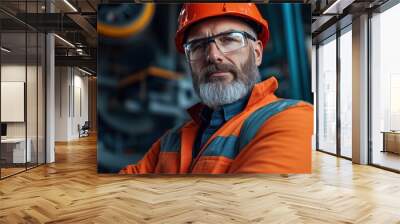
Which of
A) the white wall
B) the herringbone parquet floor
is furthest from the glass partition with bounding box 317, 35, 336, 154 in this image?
the white wall

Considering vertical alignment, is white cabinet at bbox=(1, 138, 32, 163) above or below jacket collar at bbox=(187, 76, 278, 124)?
below

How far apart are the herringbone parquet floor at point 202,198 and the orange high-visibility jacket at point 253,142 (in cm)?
26

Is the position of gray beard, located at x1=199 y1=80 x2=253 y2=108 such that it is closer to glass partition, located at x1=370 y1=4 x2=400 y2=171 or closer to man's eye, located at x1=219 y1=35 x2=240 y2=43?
man's eye, located at x1=219 y1=35 x2=240 y2=43

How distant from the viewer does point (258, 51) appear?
6281 millimetres

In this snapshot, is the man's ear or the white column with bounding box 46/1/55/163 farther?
the white column with bounding box 46/1/55/163

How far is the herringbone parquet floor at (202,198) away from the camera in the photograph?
4.10 meters

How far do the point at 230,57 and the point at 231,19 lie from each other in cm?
58

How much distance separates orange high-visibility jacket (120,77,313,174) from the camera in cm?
598

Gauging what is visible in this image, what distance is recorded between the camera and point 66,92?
16484 mm

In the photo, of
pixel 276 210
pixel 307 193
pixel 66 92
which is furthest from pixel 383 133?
pixel 66 92

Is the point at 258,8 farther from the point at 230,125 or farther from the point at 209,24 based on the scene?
the point at 230,125

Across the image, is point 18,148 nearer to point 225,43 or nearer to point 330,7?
point 225,43

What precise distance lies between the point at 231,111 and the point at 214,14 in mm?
1517

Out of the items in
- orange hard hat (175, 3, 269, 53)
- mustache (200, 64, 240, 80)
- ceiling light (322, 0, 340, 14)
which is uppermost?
ceiling light (322, 0, 340, 14)
